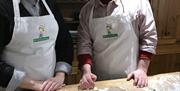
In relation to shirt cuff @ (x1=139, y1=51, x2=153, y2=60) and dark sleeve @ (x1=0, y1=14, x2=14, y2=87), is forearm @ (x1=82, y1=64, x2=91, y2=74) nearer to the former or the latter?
shirt cuff @ (x1=139, y1=51, x2=153, y2=60)

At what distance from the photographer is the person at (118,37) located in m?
1.15

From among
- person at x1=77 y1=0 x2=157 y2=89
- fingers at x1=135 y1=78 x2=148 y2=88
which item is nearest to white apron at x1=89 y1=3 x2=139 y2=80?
person at x1=77 y1=0 x2=157 y2=89

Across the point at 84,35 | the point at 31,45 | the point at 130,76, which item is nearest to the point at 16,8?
the point at 31,45

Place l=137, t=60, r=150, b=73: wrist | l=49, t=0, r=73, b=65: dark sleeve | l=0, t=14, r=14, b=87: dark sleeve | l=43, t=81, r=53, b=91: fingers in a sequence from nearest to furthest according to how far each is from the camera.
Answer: l=0, t=14, r=14, b=87: dark sleeve < l=43, t=81, r=53, b=91: fingers < l=49, t=0, r=73, b=65: dark sleeve < l=137, t=60, r=150, b=73: wrist

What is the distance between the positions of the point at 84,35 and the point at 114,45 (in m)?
0.13

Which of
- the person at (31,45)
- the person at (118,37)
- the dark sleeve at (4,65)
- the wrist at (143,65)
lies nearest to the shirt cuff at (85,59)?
the person at (118,37)

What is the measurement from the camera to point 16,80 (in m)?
0.92

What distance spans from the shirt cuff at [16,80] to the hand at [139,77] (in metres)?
0.43

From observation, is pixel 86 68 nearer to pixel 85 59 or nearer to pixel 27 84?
pixel 85 59

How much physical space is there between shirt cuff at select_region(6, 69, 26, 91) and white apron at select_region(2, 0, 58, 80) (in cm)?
3

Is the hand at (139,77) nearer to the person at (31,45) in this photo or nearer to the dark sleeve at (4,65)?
the person at (31,45)

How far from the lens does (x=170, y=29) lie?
195 centimetres

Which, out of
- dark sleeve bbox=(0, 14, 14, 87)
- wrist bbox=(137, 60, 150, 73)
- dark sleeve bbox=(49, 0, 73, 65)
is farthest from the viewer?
wrist bbox=(137, 60, 150, 73)

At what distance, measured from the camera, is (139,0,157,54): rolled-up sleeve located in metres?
1.15
